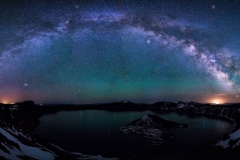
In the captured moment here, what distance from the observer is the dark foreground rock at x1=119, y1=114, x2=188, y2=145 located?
126m

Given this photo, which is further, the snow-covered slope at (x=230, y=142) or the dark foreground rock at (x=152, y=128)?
the dark foreground rock at (x=152, y=128)

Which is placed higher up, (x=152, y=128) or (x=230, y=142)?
(x=230, y=142)

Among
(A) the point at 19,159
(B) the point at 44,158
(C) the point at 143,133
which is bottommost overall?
(C) the point at 143,133

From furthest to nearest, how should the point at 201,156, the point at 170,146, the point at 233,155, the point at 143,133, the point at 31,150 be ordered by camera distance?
the point at 143,133, the point at 170,146, the point at 31,150, the point at 201,156, the point at 233,155

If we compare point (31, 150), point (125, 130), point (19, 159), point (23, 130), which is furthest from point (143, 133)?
point (19, 159)

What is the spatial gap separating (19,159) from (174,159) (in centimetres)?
3360

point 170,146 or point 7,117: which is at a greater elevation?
point 7,117

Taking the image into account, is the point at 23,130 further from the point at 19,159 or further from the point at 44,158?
the point at 19,159

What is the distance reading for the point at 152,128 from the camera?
151m

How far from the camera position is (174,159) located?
4309 centimetres

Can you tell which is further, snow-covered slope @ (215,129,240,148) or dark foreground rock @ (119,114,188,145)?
dark foreground rock @ (119,114,188,145)

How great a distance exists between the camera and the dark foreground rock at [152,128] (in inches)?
4980

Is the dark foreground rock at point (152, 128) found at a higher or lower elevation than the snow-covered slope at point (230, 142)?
lower

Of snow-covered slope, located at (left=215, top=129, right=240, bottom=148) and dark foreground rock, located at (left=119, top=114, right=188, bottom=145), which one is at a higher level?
snow-covered slope, located at (left=215, top=129, right=240, bottom=148)
